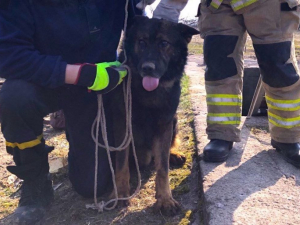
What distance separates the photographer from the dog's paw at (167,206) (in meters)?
2.28

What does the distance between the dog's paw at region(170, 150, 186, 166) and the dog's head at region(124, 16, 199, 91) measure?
0.71 metres

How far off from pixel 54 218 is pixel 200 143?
1.35 m

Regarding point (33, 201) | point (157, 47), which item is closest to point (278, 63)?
point (157, 47)

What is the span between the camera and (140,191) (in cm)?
259

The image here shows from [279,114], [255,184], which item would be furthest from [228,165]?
[279,114]

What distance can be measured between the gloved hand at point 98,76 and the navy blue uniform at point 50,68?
0.37ft

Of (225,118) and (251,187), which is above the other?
(225,118)

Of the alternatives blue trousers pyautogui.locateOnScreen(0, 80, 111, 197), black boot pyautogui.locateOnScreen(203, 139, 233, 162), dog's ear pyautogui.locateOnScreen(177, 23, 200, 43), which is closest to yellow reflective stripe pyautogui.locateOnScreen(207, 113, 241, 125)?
black boot pyautogui.locateOnScreen(203, 139, 233, 162)

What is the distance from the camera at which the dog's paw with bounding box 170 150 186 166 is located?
295 centimetres

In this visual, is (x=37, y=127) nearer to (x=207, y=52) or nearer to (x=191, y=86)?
(x=207, y=52)

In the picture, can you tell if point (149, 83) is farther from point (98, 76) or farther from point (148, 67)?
point (98, 76)

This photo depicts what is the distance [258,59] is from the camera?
2707 millimetres

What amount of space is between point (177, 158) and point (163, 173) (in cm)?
56

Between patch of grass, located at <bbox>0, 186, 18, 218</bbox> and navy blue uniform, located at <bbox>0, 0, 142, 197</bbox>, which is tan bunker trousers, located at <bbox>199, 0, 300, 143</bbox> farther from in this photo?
patch of grass, located at <bbox>0, 186, 18, 218</bbox>
